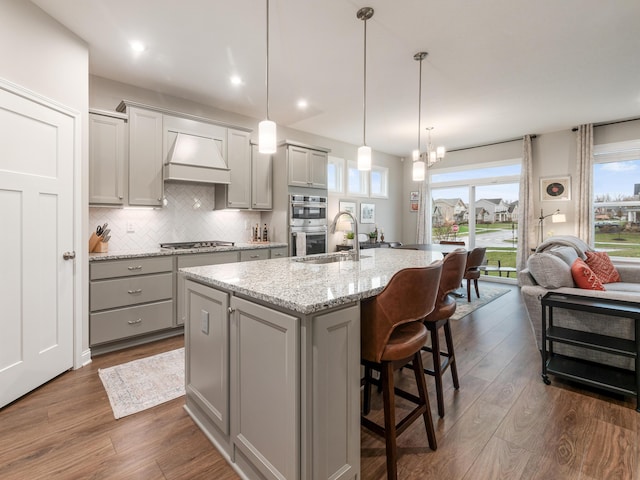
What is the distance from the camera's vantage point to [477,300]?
496 cm

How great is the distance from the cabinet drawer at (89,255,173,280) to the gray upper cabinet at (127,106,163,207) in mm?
689

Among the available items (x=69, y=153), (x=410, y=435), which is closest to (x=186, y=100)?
(x=69, y=153)

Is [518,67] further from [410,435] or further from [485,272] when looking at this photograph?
[485,272]

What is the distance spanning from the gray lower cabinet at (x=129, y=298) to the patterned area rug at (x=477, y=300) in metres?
3.38

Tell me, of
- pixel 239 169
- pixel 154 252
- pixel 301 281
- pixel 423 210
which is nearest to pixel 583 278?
pixel 301 281

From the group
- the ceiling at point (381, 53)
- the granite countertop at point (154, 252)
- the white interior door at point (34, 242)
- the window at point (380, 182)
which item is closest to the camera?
the white interior door at point (34, 242)

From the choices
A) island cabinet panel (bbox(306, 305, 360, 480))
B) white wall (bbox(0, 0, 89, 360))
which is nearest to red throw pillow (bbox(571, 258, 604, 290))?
island cabinet panel (bbox(306, 305, 360, 480))

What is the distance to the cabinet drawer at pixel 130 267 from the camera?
296 cm

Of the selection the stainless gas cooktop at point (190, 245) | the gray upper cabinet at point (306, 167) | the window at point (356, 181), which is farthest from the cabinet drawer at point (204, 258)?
the window at point (356, 181)

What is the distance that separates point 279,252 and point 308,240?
1.86 ft

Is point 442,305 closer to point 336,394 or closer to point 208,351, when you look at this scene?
point 336,394

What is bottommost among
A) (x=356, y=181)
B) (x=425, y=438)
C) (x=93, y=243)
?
(x=425, y=438)

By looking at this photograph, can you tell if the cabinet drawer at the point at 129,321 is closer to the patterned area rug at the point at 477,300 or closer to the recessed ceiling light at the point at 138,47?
the recessed ceiling light at the point at 138,47

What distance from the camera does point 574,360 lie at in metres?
2.56
